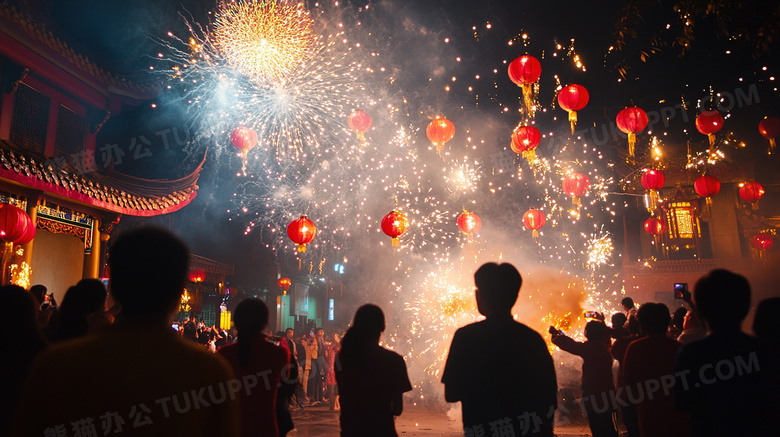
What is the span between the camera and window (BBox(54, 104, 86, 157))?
8.02 meters

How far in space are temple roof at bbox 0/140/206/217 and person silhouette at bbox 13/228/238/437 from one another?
6.10m

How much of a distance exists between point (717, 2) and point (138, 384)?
18.0 feet

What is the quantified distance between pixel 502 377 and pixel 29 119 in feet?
26.9

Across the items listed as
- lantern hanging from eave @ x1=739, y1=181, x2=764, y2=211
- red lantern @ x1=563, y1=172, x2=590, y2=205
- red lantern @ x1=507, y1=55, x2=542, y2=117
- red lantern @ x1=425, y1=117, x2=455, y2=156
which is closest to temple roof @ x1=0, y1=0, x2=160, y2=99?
red lantern @ x1=425, y1=117, x2=455, y2=156

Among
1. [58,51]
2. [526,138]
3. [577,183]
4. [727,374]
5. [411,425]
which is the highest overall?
[58,51]

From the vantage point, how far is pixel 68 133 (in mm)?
8234

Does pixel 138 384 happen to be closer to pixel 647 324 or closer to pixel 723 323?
pixel 723 323

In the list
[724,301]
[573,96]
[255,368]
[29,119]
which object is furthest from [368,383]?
[29,119]

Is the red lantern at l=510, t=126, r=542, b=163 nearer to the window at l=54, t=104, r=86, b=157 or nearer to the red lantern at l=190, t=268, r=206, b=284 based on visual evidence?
the window at l=54, t=104, r=86, b=157

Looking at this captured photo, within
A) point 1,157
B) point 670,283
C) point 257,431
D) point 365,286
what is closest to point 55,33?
point 1,157

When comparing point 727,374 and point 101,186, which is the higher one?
point 101,186

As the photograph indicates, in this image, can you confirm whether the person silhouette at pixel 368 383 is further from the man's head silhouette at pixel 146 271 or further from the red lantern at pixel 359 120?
the red lantern at pixel 359 120

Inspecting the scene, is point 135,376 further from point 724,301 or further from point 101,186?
point 101,186

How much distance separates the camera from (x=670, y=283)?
18938mm
